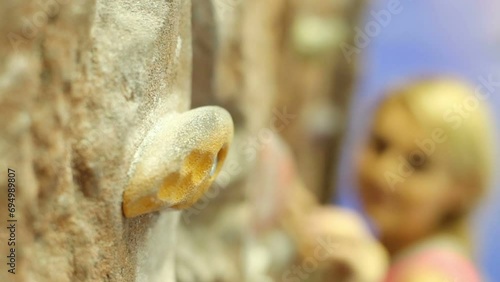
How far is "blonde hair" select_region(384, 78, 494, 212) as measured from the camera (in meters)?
1.05

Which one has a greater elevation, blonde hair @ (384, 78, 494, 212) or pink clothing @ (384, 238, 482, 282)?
blonde hair @ (384, 78, 494, 212)

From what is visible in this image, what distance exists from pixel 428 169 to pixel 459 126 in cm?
8

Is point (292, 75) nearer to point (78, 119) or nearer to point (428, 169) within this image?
point (428, 169)

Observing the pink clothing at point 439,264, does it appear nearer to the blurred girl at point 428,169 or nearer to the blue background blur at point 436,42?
the blurred girl at point 428,169

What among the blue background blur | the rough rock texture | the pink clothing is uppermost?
the rough rock texture

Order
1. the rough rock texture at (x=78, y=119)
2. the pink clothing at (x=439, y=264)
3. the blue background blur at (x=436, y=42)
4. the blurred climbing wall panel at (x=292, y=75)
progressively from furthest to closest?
the blue background blur at (x=436, y=42) < the pink clothing at (x=439, y=264) < the blurred climbing wall panel at (x=292, y=75) < the rough rock texture at (x=78, y=119)

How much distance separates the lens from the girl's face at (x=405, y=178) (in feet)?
3.45

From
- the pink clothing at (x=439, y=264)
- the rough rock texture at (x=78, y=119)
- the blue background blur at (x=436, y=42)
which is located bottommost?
the pink clothing at (x=439, y=264)

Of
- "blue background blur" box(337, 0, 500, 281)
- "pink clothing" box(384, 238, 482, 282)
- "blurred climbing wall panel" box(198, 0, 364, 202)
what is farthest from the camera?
"blue background blur" box(337, 0, 500, 281)

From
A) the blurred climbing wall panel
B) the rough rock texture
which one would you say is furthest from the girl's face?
the rough rock texture

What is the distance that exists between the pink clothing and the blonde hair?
0.11m

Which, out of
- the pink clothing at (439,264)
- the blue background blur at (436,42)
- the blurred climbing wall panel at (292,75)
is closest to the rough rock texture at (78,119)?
the blurred climbing wall panel at (292,75)

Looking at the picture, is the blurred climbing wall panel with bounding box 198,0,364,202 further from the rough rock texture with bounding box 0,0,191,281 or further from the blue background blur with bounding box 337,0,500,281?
the rough rock texture with bounding box 0,0,191,281

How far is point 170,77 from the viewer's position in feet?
1.47
